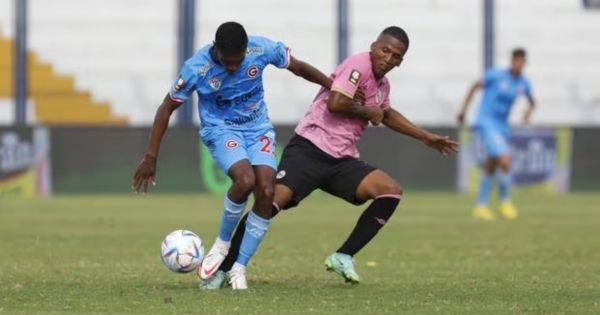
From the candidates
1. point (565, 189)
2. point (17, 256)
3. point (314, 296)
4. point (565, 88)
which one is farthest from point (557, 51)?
point (314, 296)

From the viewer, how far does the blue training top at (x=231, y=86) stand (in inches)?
387

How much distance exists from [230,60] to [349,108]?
1.11 m

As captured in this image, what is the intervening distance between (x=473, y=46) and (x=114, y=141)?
10.1 metres

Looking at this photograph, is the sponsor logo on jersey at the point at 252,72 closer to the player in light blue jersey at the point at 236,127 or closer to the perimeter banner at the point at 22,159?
the player in light blue jersey at the point at 236,127

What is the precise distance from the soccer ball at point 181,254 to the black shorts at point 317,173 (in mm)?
815

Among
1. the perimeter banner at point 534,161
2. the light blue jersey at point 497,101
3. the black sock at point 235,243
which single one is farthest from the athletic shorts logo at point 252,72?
the perimeter banner at point 534,161

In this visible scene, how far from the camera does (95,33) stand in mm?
31281

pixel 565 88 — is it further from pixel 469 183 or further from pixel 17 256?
pixel 17 256

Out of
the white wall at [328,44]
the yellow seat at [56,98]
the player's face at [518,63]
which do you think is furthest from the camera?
the white wall at [328,44]

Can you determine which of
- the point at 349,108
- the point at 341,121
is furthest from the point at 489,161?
the point at 349,108

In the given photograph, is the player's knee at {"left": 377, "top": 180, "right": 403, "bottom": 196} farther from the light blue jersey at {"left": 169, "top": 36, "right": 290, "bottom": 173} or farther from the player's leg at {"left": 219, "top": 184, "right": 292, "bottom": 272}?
the light blue jersey at {"left": 169, "top": 36, "right": 290, "bottom": 173}

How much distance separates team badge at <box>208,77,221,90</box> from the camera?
9.90 metres

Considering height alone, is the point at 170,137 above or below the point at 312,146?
below

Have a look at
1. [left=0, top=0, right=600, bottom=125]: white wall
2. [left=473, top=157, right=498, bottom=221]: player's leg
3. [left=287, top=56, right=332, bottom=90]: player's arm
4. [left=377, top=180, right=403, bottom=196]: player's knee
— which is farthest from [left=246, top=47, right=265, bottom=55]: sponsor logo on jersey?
[left=0, top=0, right=600, bottom=125]: white wall
